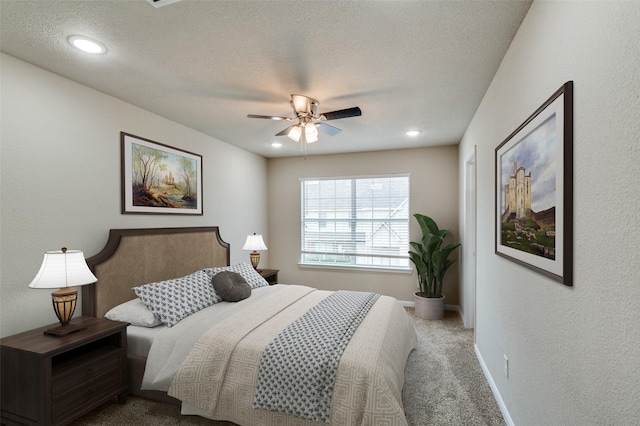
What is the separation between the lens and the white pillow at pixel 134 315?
2537 mm

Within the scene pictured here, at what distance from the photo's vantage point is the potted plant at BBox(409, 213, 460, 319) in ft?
14.0

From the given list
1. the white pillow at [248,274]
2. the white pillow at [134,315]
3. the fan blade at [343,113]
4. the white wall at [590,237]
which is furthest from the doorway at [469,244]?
the white pillow at [134,315]

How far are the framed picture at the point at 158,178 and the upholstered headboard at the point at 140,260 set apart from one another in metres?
0.26

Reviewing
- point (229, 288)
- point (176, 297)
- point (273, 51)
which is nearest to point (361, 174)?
point (229, 288)

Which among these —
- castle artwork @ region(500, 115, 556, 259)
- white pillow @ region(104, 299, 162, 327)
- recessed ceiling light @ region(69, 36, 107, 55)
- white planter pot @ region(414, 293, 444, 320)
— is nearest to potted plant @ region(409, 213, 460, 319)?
white planter pot @ region(414, 293, 444, 320)

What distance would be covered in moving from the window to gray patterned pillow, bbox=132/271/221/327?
2.59 m

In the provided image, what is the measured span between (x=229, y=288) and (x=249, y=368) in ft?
3.96

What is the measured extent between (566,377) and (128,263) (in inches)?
127

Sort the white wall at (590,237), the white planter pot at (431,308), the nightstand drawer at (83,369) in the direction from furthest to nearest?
the white planter pot at (431,308) → the nightstand drawer at (83,369) → the white wall at (590,237)

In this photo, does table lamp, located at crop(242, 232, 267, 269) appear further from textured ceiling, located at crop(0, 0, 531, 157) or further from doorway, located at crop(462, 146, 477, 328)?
doorway, located at crop(462, 146, 477, 328)

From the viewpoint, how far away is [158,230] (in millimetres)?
3264

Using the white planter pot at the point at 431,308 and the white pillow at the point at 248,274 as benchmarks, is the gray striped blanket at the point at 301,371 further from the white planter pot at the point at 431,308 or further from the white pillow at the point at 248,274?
the white planter pot at the point at 431,308

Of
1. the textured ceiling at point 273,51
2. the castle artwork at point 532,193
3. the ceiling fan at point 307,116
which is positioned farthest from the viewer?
the ceiling fan at point 307,116

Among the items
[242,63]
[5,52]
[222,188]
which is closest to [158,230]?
[222,188]
